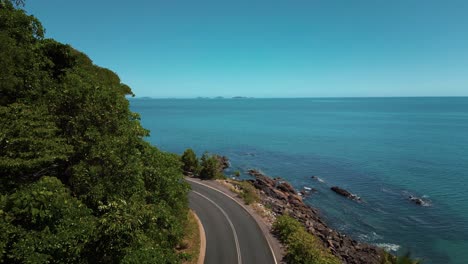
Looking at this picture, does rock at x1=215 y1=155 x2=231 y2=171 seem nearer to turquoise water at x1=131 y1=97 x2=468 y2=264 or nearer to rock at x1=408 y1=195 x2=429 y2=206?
turquoise water at x1=131 y1=97 x2=468 y2=264

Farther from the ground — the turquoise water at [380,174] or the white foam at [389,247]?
the turquoise water at [380,174]

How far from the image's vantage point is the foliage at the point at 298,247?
2194 centimetres

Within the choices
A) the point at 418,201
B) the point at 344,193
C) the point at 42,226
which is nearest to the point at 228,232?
the point at 42,226

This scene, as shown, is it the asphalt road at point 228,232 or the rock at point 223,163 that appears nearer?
the asphalt road at point 228,232

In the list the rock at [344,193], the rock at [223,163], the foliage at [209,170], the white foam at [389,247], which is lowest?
the white foam at [389,247]

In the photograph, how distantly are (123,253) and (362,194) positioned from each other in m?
47.1

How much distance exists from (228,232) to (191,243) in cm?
427

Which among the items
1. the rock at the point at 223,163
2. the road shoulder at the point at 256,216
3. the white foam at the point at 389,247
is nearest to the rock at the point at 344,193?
the white foam at the point at 389,247

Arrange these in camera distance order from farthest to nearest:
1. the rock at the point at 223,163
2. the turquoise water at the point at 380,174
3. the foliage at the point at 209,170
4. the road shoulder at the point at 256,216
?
1. the rock at the point at 223,163
2. the foliage at the point at 209,170
3. the turquoise water at the point at 380,174
4. the road shoulder at the point at 256,216

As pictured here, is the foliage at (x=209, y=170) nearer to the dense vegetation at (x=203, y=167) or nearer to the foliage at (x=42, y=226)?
the dense vegetation at (x=203, y=167)

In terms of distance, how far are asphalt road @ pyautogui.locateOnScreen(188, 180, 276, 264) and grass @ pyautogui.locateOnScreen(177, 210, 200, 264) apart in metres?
0.95

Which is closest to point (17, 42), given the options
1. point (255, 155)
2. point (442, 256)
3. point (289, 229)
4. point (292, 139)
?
point (289, 229)

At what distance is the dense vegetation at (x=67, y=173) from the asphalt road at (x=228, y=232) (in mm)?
8163

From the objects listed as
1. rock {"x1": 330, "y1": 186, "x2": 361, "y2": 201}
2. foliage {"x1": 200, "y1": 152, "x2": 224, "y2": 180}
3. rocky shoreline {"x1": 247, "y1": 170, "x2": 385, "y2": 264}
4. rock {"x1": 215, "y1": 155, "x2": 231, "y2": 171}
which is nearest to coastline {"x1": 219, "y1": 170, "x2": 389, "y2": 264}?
rocky shoreline {"x1": 247, "y1": 170, "x2": 385, "y2": 264}
